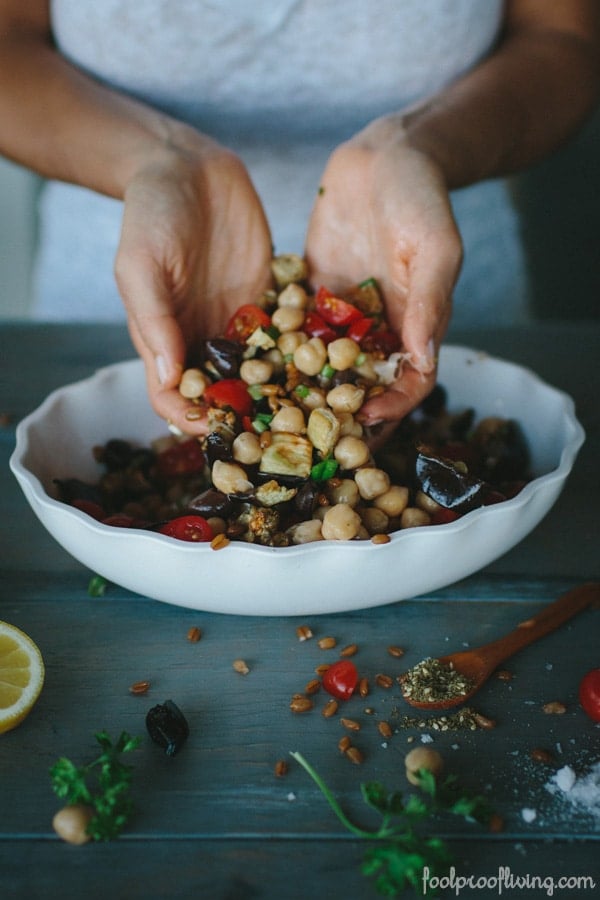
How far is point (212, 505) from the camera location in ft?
3.57

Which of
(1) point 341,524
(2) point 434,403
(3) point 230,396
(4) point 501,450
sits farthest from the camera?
(2) point 434,403

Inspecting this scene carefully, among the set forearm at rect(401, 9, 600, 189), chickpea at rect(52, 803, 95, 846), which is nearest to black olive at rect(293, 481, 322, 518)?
chickpea at rect(52, 803, 95, 846)

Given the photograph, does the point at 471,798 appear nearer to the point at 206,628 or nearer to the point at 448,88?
the point at 206,628

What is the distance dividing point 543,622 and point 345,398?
0.39 meters

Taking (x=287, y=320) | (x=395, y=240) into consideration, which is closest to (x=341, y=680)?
(x=287, y=320)

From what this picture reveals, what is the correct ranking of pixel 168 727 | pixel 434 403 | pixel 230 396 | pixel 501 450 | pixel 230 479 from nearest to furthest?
1. pixel 168 727
2. pixel 230 479
3. pixel 230 396
4. pixel 501 450
5. pixel 434 403

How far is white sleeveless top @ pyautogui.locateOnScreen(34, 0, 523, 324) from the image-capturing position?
1.65 m

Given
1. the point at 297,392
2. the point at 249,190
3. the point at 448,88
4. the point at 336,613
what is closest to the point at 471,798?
the point at 336,613

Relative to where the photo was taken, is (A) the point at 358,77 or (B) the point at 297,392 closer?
(B) the point at 297,392

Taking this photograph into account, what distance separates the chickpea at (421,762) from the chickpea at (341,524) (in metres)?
0.25

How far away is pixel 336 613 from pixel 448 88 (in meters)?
1.15

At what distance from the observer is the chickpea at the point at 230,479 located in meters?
1.11

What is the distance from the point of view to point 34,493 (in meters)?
1.06

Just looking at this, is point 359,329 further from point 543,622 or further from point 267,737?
point 267,737
